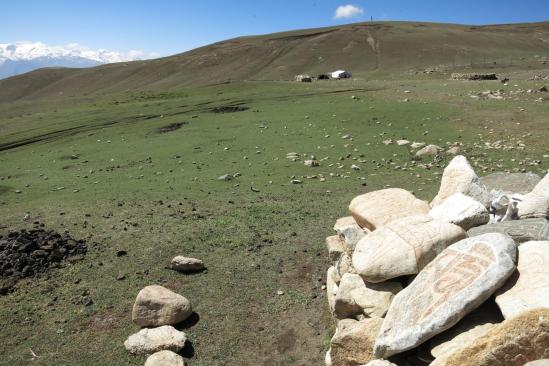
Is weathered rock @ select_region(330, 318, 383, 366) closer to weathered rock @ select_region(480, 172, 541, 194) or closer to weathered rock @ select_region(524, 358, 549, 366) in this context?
weathered rock @ select_region(524, 358, 549, 366)

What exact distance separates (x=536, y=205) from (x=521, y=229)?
3.61 ft

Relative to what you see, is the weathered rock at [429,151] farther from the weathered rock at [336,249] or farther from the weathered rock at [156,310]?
the weathered rock at [156,310]

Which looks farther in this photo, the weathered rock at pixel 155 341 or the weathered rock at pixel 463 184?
the weathered rock at pixel 463 184

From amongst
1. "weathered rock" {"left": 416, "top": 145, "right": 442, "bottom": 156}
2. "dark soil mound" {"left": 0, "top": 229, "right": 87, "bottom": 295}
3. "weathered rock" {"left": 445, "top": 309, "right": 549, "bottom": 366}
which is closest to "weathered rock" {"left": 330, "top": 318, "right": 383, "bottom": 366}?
"weathered rock" {"left": 445, "top": 309, "right": 549, "bottom": 366}

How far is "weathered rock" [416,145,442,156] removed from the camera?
15992 mm

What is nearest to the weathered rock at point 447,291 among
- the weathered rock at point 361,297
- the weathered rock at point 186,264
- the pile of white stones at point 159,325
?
the weathered rock at point 361,297

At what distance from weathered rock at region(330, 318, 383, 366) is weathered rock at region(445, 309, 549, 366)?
1729mm

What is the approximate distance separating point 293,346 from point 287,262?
8.55ft

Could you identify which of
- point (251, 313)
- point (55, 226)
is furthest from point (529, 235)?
point (55, 226)

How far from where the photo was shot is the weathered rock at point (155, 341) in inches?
273

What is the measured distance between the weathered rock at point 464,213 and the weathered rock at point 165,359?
14.4 ft

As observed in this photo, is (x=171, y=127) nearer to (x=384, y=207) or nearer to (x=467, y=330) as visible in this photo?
(x=384, y=207)

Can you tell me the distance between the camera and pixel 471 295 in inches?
191

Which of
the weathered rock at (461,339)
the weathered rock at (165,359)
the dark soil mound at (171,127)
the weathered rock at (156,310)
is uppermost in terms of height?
the dark soil mound at (171,127)
